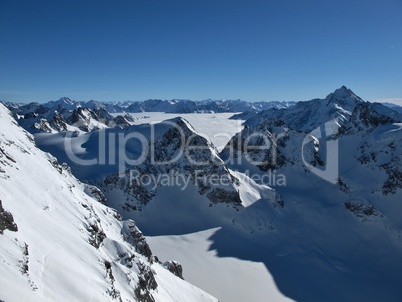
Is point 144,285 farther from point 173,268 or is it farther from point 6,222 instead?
point 6,222

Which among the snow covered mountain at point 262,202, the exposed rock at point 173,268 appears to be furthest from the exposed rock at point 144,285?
the snow covered mountain at point 262,202

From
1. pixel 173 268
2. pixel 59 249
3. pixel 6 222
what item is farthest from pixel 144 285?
pixel 6 222

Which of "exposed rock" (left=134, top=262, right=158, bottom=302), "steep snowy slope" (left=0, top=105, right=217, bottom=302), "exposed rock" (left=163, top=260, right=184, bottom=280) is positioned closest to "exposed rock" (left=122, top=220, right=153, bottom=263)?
"steep snowy slope" (left=0, top=105, right=217, bottom=302)

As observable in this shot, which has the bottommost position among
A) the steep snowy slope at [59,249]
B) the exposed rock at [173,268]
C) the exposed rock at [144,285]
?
the exposed rock at [173,268]

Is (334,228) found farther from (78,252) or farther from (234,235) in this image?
(78,252)

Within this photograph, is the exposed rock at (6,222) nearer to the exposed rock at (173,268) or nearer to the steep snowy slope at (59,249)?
the steep snowy slope at (59,249)

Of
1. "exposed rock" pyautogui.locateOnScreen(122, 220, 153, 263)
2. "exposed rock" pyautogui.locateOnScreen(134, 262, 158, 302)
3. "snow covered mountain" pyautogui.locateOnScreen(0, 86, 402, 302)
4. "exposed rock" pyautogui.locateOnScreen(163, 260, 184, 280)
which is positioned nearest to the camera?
"exposed rock" pyautogui.locateOnScreen(134, 262, 158, 302)

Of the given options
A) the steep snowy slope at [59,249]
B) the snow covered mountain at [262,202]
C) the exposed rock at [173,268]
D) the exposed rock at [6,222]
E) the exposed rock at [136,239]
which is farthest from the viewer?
the snow covered mountain at [262,202]

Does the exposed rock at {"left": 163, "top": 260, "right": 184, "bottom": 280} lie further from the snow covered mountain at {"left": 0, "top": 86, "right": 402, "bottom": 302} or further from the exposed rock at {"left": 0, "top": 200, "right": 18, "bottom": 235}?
the exposed rock at {"left": 0, "top": 200, "right": 18, "bottom": 235}

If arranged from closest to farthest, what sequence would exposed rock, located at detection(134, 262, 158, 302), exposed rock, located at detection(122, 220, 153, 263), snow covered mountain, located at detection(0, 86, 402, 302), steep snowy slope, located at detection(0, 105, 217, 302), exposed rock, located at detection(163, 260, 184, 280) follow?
1. steep snowy slope, located at detection(0, 105, 217, 302)
2. exposed rock, located at detection(134, 262, 158, 302)
3. exposed rock, located at detection(122, 220, 153, 263)
4. exposed rock, located at detection(163, 260, 184, 280)
5. snow covered mountain, located at detection(0, 86, 402, 302)
